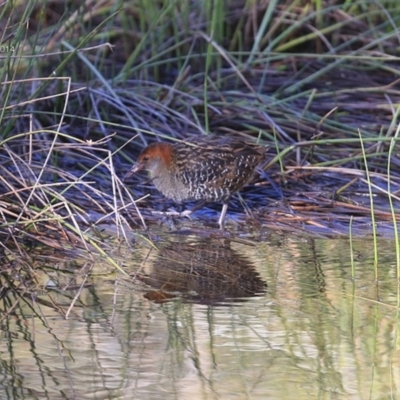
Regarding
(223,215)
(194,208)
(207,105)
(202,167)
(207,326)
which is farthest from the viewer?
(207,105)

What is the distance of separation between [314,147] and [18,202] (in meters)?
2.47

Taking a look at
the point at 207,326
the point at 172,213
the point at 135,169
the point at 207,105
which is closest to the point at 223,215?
the point at 172,213

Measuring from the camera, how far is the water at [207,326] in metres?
3.58

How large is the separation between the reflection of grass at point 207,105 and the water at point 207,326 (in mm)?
472

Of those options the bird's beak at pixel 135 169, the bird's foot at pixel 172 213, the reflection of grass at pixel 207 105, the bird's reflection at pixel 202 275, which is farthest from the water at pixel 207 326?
the bird's beak at pixel 135 169

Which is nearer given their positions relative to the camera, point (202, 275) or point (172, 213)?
point (202, 275)

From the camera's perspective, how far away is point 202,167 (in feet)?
21.8

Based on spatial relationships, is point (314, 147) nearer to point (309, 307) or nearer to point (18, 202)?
point (18, 202)

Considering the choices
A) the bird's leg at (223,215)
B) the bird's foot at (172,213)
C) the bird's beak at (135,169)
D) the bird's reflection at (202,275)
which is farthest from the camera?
the bird's beak at (135,169)

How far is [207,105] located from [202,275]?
8.34 ft

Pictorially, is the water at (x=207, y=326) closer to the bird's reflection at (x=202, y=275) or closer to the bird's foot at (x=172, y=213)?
the bird's reflection at (x=202, y=275)

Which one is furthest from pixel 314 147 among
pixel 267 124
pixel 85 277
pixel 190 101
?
pixel 85 277

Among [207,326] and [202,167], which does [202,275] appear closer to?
[207,326]

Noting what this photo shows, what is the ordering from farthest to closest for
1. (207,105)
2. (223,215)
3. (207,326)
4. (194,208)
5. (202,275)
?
(207,105), (194,208), (223,215), (202,275), (207,326)
